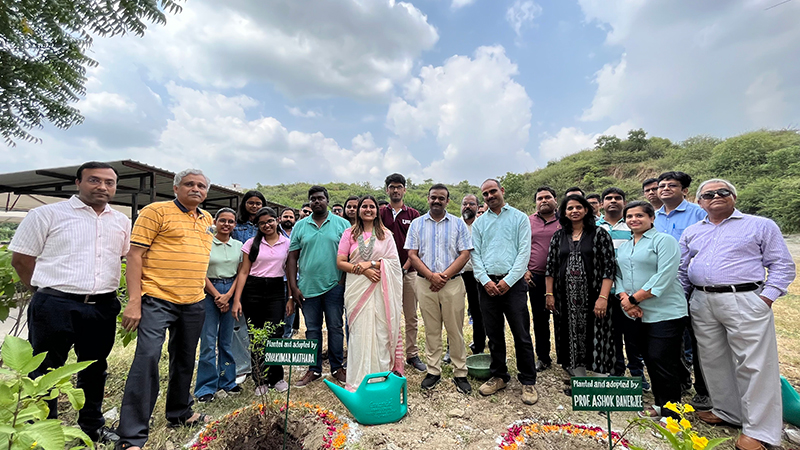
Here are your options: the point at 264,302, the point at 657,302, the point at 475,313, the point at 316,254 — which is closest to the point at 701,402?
the point at 657,302

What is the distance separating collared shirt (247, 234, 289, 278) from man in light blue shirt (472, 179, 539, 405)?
6.80 feet

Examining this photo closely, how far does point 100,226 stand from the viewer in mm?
2557

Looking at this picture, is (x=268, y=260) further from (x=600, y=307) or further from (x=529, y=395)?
(x=600, y=307)

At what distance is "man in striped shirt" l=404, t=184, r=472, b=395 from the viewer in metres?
3.46

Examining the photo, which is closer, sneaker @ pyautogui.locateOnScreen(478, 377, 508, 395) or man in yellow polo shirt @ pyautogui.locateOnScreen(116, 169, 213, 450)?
man in yellow polo shirt @ pyautogui.locateOnScreen(116, 169, 213, 450)

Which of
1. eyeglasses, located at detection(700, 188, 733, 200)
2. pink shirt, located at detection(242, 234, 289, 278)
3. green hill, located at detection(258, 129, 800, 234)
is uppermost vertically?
green hill, located at detection(258, 129, 800, 234)

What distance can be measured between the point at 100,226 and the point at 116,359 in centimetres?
299

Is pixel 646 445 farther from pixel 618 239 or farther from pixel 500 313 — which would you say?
pixel 618 239

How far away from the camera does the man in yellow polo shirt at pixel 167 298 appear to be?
7.91 ft

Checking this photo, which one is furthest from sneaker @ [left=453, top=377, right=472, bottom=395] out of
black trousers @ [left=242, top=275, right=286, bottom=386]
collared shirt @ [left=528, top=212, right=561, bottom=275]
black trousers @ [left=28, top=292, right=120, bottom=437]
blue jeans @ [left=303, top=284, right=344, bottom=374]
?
black trousers @ [left=28, top=292, right=120, bottom=437]

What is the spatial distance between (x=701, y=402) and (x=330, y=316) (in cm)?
367

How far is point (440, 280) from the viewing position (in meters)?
3.40

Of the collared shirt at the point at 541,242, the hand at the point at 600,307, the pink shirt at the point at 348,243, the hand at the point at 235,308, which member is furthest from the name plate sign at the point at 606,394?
the hand at the point at 235,308

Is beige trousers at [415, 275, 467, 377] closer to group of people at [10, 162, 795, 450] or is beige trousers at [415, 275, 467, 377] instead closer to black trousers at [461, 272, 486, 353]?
group of people at [10, 162, 795, 450]
